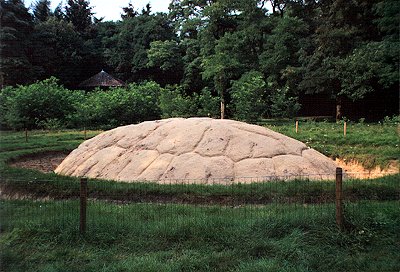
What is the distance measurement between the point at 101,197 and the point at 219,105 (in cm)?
2020

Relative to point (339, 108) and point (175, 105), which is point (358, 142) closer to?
point (339, 108)

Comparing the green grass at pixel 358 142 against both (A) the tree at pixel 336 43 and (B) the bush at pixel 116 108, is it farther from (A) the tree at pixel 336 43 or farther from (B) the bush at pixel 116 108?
(B) the bush at pixel 116 108

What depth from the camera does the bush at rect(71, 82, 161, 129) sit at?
23219mm

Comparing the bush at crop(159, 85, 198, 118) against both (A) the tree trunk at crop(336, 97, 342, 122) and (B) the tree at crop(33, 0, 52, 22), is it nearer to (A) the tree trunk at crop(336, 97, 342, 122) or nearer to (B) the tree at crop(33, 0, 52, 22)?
(A) the tree trunk at crop(336, 97, 342, 122)

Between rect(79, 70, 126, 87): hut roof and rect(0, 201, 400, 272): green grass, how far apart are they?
2272 centimetres

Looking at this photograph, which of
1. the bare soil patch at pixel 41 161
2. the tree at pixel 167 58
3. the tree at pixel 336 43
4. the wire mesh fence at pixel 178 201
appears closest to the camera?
the wire mesh fence at pixel 178 201

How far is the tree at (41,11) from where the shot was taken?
29.5 meters

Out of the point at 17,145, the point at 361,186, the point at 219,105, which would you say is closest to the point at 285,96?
the point at 219,105

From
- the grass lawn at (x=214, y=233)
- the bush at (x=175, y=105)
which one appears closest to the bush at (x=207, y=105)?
the bush at (x=175, y=105)

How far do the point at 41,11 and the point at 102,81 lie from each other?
6917 millimetres

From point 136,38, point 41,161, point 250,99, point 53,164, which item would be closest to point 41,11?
point 136,38

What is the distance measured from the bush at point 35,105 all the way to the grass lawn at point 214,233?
54.6ft

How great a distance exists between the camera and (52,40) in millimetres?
26750

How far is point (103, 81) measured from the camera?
95.2 feet
